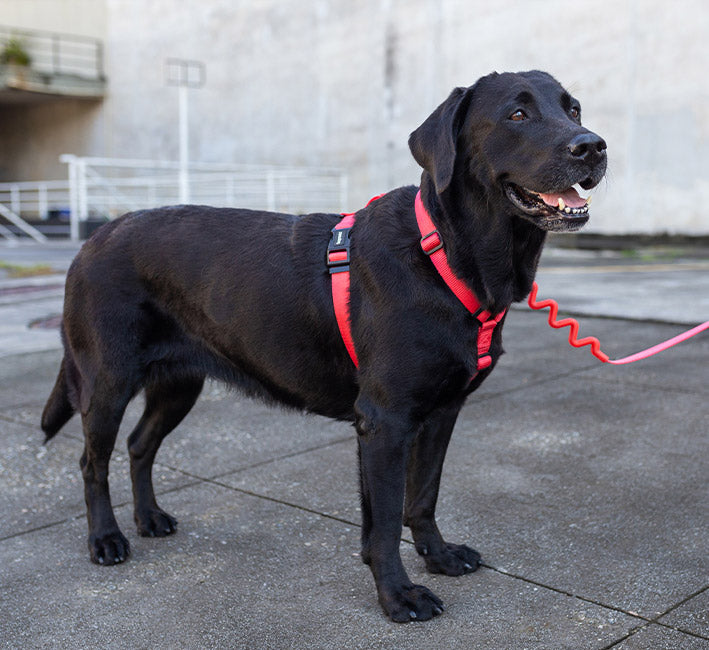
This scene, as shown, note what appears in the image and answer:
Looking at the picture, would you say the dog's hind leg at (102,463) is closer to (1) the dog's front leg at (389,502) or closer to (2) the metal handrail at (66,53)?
(1) the dog's front leg at (389,502)

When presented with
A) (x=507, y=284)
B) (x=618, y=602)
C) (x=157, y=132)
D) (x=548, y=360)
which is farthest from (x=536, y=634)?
(x=157, y=132)

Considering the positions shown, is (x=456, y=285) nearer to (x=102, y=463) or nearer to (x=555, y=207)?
(x=555, y=207)

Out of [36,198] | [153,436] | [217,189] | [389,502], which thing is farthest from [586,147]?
[36,198]

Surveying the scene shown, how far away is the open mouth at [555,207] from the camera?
7.98 feet

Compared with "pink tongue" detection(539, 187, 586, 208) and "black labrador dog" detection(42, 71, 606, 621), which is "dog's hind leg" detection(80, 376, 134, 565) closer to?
"black labrador dog" detection(42, 71, 606, 621)

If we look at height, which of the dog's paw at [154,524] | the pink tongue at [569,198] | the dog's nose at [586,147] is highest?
the dog's nose at [586,147]

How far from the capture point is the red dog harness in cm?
257

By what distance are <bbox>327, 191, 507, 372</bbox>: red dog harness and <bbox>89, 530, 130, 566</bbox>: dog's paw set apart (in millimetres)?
1099

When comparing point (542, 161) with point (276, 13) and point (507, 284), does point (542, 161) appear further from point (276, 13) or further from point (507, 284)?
point (276, 13)

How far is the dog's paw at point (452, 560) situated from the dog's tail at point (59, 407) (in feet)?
4.93

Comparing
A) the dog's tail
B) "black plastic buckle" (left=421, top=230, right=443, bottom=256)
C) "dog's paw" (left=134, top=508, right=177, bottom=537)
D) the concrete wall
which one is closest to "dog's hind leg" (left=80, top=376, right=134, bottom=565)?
"dog's paw" (left=134, top=508, right=177, bottom=537)

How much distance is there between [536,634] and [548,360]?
3755mm

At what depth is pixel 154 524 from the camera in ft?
10.6

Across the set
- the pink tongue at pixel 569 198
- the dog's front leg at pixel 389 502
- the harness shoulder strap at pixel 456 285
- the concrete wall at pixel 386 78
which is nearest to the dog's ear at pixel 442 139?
the harness shoulder strap at pixel 456 285
